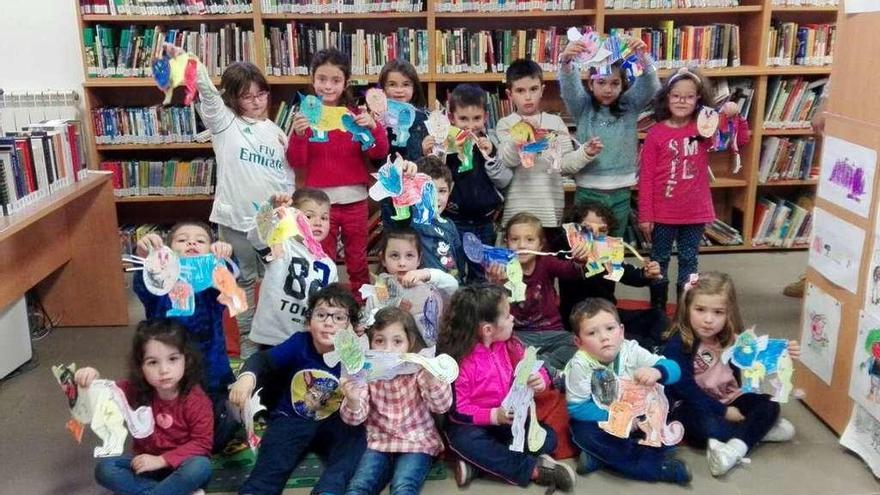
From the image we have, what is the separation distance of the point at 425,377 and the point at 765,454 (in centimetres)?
126

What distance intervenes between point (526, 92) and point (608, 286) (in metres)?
0.93

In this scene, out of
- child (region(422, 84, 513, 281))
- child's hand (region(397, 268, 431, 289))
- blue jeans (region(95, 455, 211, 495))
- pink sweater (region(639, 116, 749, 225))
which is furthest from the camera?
pink sweater (region(639, 116, 749, 225))

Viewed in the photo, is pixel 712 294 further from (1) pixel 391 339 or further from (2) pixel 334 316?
(2) pixel 334 316

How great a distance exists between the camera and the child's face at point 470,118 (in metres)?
3.40

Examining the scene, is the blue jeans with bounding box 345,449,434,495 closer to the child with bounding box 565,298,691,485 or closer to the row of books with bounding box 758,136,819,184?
the child with bounding box 565,298,691,485

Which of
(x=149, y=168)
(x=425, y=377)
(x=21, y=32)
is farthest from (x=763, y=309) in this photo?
(x=21, y=32)

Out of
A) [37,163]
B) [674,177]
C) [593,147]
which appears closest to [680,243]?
[674,177]

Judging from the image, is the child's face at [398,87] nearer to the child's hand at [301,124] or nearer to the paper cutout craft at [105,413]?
the child's hand at [301,124]

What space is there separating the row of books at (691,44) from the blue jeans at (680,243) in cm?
151

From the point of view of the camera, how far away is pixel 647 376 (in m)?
2.56

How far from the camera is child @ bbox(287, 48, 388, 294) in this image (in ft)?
11.2

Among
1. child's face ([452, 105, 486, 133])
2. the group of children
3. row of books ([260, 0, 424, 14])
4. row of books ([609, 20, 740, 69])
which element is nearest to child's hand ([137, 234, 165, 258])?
the group of children

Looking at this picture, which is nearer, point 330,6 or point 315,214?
point 315,214

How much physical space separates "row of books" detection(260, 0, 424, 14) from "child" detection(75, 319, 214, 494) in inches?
102
